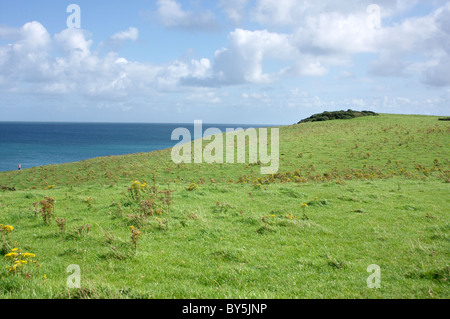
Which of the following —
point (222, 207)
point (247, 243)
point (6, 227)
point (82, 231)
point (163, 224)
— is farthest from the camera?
point (222, 207)

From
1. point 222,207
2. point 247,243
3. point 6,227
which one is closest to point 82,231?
point 6,227

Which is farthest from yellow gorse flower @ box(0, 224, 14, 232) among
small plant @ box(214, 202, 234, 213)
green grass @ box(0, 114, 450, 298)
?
small plant @ box(214, 202, 234, 213)

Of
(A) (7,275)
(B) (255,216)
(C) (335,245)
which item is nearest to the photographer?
(A) (7,275)

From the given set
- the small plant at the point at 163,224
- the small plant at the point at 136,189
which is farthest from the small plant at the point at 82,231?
the small plant at the point at 136,189

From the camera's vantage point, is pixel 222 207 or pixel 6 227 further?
pixel 222 207

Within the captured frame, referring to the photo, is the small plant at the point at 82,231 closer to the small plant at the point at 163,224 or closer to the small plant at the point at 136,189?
the small plant at the point at 163,224

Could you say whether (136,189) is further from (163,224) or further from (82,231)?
(82,231)

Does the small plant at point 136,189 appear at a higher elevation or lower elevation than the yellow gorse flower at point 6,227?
higher

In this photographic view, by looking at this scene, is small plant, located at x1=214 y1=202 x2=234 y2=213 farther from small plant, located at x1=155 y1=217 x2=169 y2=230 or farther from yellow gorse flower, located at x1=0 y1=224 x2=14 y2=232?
yellow gorse flower, located at x1=0 y1=224 x2=14 y2=232

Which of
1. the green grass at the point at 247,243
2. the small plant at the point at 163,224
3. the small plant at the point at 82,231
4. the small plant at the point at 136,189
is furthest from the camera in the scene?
the small plant at the point at 136,189
